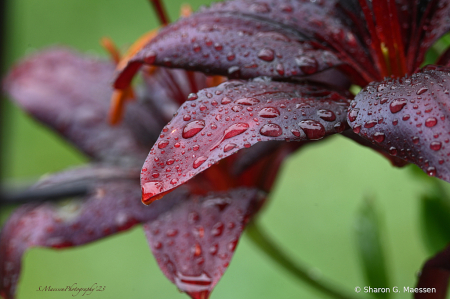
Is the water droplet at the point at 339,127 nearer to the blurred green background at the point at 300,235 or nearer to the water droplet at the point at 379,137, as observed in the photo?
the water droplet at the point at 379,137

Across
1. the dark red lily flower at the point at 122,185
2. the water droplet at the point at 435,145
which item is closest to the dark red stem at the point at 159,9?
the dark red lily flower at the point at 122,185

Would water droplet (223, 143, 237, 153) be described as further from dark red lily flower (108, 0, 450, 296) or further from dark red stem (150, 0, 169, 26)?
dark red stem (150, 0, 169, 26)

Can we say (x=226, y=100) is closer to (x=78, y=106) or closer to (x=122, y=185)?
(x=122, y=185)

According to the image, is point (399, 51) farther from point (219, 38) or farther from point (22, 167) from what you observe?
point (22, 167)

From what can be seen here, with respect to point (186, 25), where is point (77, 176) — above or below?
below

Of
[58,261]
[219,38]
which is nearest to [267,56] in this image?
[219,38]

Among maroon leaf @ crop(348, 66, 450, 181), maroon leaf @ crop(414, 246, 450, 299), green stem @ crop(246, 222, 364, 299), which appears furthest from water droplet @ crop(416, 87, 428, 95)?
green stem @ crop(246, 222, 364, 299)
